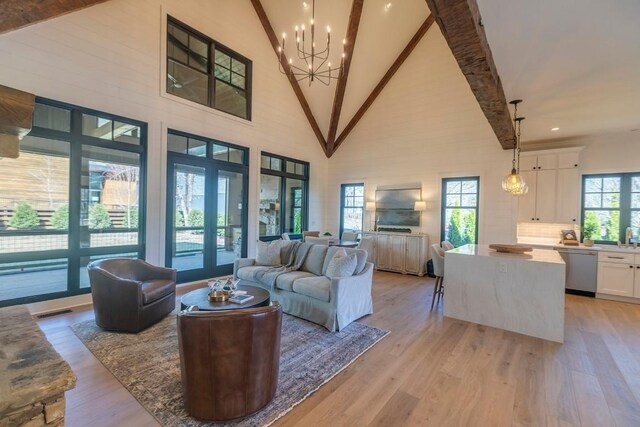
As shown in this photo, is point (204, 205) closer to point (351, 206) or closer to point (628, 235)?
point (351, 206)

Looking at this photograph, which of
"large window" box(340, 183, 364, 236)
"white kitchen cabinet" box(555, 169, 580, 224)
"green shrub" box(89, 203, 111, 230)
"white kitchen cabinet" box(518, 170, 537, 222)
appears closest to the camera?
"green shrub" box(89, 203, 111, 230)

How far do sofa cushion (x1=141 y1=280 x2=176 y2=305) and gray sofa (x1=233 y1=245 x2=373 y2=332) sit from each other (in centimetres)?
106

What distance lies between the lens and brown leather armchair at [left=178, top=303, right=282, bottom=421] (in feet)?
5.99

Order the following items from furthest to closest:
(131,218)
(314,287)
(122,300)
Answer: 1. (131,218)
2. (314,287)
3. (122,300)

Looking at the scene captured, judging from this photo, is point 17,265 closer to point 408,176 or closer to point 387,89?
point 408,176

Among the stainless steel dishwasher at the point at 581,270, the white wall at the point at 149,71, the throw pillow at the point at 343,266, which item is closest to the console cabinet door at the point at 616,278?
the stainless steel dishwasher at the point at 581,270

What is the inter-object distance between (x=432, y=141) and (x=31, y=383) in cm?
709

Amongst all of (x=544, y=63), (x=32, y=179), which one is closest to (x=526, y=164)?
(x=544, y=63)

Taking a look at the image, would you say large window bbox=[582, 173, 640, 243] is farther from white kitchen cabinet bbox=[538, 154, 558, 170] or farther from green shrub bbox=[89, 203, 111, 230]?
green shrub bbox=[89, 203, 111, 230]

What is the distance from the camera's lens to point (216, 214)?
570 centimetres

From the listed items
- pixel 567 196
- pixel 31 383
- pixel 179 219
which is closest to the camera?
pixel 31 383

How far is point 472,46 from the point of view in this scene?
238 cm

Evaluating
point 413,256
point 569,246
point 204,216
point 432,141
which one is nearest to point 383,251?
point 413,256

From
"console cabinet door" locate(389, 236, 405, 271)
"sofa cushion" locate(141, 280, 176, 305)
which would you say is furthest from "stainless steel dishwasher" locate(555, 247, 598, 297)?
"sofa cushion" locate(141, 280, 176, 305)
